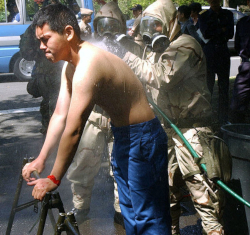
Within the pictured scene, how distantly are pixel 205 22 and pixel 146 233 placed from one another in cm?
483

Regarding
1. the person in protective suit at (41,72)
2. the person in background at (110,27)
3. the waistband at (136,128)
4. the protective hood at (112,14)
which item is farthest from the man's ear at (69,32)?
the person in protective suit at (41,72)

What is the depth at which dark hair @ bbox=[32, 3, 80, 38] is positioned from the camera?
95.3 inches

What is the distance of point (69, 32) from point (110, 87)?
386mm

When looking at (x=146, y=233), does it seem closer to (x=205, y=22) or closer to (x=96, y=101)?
(x=96, y=101)

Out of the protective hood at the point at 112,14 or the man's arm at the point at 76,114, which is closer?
the man's arm at the point at 76,114

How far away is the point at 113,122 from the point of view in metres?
2.67

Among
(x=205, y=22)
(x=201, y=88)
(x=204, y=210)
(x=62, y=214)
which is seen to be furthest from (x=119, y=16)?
(x=205, y=22)

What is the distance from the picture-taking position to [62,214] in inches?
87.2

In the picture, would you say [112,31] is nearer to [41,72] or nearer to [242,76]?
[41,72]

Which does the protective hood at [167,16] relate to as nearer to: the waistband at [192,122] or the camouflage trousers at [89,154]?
the waistband at [192,122]

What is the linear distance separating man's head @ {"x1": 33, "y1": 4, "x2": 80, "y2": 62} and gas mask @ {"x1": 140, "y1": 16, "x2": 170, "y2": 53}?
1086mm

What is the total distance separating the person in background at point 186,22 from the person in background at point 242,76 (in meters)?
1.65

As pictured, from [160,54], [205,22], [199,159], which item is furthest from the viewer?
[205,22]

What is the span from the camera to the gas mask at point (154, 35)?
3.44 meters
